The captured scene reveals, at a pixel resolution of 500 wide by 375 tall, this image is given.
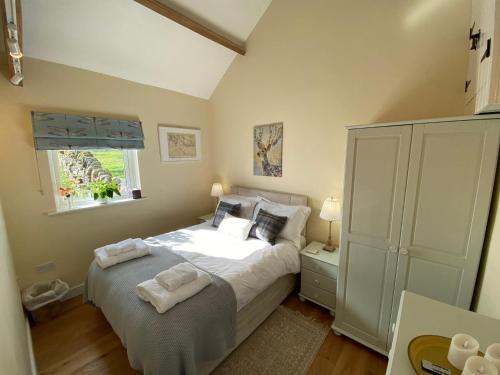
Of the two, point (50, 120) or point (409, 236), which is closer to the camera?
point (409, 236)

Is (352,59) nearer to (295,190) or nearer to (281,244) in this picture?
(295,190)

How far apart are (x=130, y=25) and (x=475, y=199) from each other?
3233mm

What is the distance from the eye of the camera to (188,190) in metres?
3.51

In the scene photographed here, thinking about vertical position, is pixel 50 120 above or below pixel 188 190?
above

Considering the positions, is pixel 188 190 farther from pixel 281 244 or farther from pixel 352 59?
pixel 352 59

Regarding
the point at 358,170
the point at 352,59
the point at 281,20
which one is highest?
the point at 281,20

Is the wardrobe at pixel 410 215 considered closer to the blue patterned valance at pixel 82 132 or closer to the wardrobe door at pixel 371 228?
the wardrobe door at pixel 371 228

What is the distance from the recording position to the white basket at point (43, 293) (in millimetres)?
2012

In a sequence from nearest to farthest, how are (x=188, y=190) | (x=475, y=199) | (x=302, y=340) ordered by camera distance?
(x=475, y=199)
(x=302, y=340)
(x=188, y=190)

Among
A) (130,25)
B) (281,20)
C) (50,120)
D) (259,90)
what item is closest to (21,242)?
(50,120)

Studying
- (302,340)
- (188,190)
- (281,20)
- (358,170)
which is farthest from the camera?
(188,190)

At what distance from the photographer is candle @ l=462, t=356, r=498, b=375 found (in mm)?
577

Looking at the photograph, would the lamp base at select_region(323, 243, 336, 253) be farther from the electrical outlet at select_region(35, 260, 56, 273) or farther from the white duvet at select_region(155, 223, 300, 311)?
the electrical outlet at select_region(35, 260, 56, 273)

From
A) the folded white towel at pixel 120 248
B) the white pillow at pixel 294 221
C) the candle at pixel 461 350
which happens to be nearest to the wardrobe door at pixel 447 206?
the candle at pixel 461 350
